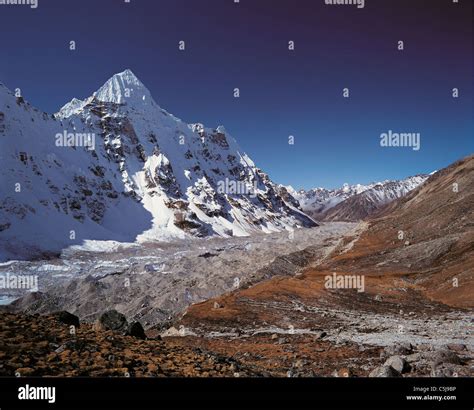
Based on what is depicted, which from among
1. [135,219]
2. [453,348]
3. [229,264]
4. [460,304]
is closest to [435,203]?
[229,264]

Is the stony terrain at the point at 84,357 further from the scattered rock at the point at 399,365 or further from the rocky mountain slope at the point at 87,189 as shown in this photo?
Answer: the rocky mountain slope at the point at 87,189

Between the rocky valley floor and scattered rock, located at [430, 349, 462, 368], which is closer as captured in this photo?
the rocky valley floor

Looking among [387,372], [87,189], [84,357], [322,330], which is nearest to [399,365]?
[387,372]

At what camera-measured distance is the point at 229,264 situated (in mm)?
57219

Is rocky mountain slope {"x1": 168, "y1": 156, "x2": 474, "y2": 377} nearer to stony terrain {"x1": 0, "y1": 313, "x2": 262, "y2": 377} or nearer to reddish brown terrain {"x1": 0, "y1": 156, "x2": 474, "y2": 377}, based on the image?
reddish brown terrain {"x1": 0, "y1": 156, "x2": 474, "y2": 377}

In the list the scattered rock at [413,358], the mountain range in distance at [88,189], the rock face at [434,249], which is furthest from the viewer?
the mountain range in distance at [88,189]

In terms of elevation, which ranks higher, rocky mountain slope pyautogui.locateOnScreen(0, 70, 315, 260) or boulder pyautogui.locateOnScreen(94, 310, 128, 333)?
rocky mountain slope pyautogui.locateOnScreen(0, 70, 315, 260)

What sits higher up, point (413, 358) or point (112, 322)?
point (112, 322)

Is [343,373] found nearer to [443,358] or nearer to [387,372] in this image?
[387,372]

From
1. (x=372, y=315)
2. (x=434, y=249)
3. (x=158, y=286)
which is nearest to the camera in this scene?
(x=372, y=315)

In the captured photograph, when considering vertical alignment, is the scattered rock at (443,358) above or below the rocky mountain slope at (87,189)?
below

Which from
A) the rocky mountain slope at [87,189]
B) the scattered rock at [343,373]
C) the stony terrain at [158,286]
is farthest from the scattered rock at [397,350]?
the rocky mountain slope at [87,189]

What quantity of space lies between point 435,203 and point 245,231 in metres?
129

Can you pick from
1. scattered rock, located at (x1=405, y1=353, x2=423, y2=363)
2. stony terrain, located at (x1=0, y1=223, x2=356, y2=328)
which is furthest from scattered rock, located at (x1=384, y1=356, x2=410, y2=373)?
stony terrain, located at (x1=0, y1=223, x2=356, y2=328)
